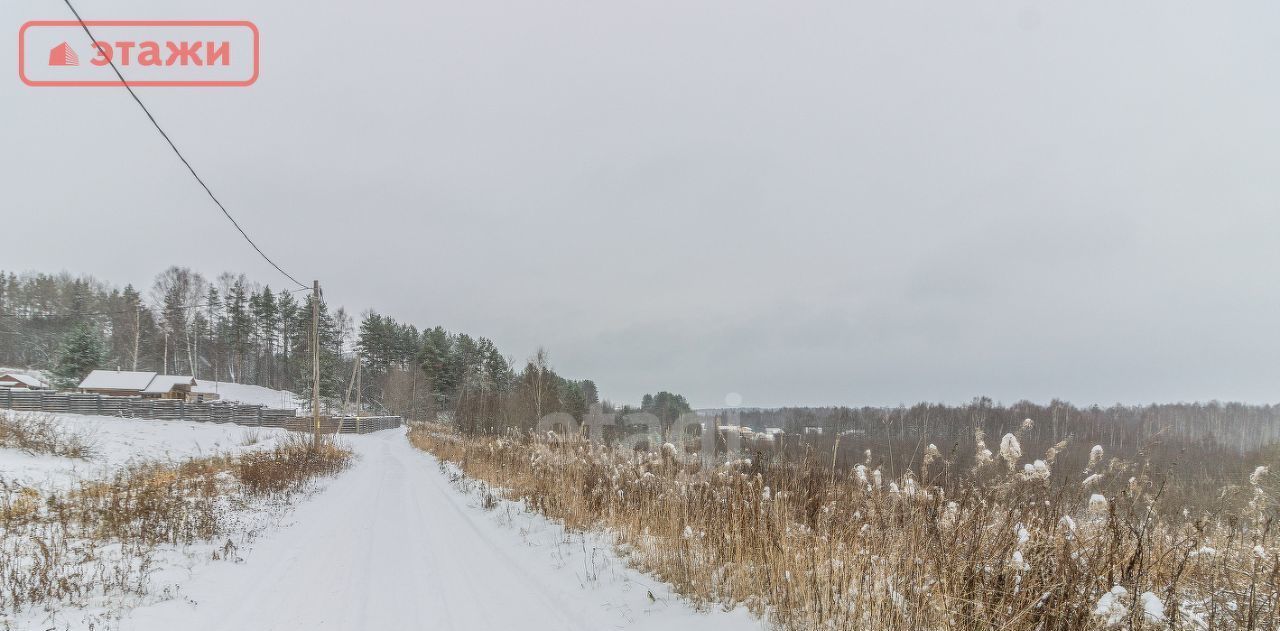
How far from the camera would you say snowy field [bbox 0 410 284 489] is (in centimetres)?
927

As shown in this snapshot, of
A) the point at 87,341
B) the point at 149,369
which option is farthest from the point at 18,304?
the point at 87,341

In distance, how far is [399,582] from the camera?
507 centimetres

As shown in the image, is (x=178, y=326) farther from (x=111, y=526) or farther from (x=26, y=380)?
(x=111, y=526)

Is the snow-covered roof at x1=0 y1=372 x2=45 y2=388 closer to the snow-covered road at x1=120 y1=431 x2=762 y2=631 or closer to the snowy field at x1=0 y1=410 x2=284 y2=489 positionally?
the snowy field at x1=0 y1=410 x2=284 y2=489

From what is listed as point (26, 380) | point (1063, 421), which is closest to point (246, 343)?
point (26, 380)

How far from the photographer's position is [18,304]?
197 feet

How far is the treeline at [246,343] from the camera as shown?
54219 millimetres

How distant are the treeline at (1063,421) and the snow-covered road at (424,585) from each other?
3573cm

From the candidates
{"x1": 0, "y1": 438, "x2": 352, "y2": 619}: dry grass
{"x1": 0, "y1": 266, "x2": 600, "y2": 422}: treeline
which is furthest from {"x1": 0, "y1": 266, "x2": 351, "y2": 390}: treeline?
{"x1": 0, "y1": 438, "x2": 352, "y2": 619}: dry grass

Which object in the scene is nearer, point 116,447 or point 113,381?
point 116,447

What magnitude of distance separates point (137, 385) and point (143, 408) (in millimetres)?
20014

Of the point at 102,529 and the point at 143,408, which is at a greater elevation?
the point at 102,529

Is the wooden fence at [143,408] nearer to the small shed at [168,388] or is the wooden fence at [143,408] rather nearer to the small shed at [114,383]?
the small shed at [114,383]

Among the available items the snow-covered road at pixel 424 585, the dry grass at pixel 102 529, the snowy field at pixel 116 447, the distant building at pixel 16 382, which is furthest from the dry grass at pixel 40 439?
the distant building at pixel 16 382
